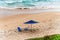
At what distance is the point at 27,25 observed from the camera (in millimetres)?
1795

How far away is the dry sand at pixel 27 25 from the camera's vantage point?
5.60 feet

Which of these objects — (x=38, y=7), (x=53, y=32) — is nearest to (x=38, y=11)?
(x=38, y=7)

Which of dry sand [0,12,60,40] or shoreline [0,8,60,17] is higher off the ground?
shoreline [0,8,60,17]

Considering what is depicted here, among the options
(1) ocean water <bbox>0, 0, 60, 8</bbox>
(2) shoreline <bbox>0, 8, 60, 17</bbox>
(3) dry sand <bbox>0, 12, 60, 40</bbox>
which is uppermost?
(1) ocean water <bbox>0, 0, 60, 8</bbox>

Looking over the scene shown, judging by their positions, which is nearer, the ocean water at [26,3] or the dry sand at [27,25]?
the dry sand at [27,25]

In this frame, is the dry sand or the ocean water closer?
the dry sand

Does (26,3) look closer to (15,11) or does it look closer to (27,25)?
(15,11)

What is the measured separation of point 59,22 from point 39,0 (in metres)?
0.37

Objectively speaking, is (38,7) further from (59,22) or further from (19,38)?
(19,38)

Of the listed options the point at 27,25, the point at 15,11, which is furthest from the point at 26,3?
the point at 27,25

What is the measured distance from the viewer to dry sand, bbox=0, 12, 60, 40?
1.71m

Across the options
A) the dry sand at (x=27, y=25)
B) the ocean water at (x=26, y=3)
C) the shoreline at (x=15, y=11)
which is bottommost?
the dry sand at (x=27, y=25)

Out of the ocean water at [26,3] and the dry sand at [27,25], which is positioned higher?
the ocean water at [26,3]

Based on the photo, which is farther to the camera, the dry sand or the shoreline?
the shoreline
